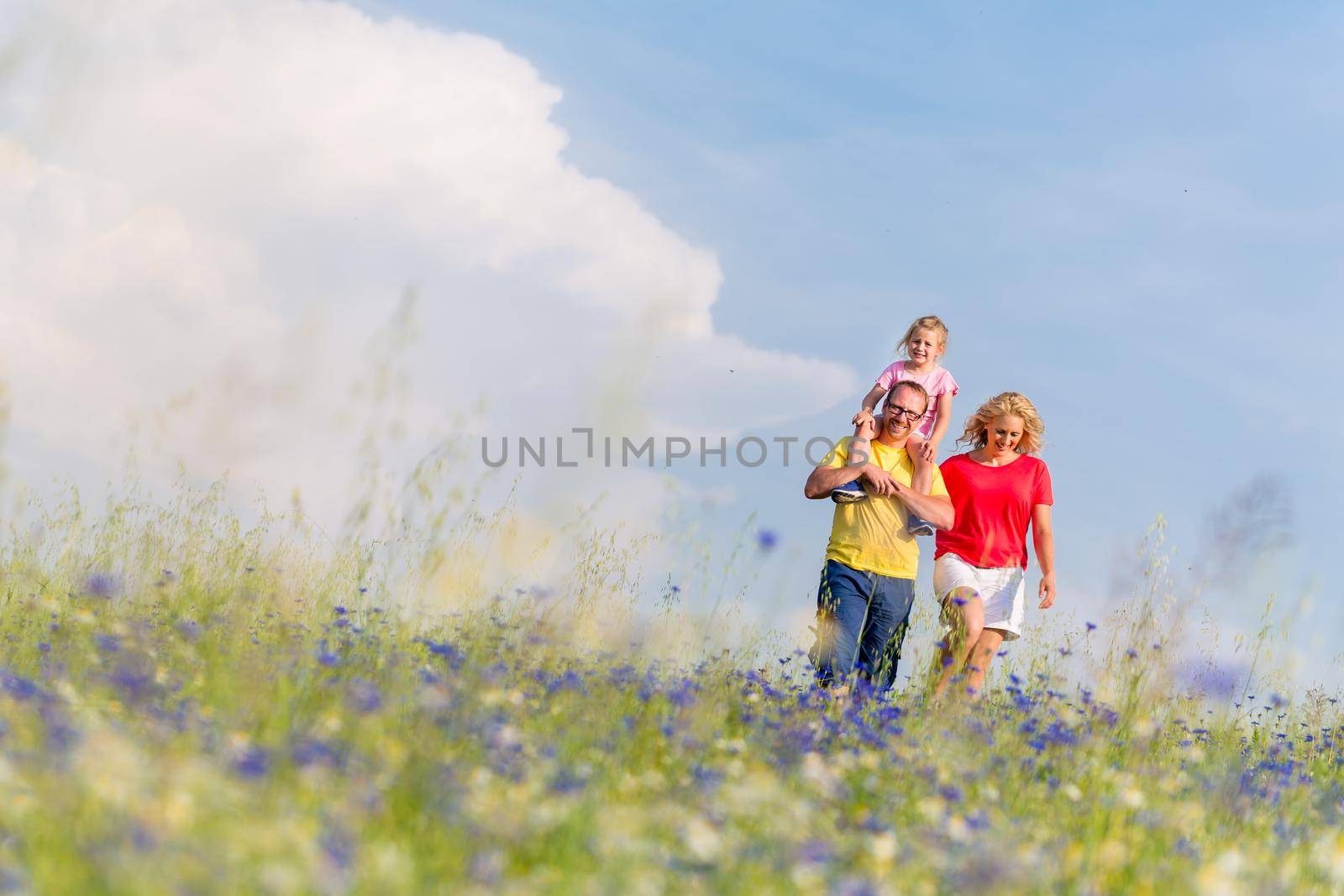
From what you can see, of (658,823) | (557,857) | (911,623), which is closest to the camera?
(557,857)

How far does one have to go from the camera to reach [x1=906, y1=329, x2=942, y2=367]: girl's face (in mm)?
7074

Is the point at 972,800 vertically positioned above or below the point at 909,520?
below

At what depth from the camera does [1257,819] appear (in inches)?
172

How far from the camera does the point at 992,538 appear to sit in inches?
257

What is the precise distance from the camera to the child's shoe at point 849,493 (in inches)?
247

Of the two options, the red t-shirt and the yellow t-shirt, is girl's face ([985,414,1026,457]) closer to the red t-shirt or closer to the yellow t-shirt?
the red t-shirt

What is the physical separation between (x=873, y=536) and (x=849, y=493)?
26 cm

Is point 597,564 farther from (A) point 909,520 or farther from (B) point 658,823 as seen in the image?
(B) point 658,823

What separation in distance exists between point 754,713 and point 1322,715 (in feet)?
14.5

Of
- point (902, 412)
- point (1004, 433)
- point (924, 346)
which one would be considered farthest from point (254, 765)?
point (924, 346)

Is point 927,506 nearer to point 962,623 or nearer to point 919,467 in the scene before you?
point 919,467

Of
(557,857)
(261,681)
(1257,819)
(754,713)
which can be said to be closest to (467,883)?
(557,857)

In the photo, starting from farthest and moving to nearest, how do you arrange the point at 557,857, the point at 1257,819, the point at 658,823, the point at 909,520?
1. the point at 909,520
2. the point at 1257,819
3. the point at 658,823
4. the point at 557,857

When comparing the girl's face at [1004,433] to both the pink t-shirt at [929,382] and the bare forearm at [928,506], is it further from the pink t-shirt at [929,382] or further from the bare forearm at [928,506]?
the bare forearm at [928,506]
